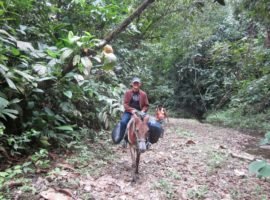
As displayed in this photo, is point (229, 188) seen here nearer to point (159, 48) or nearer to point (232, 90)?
point (232, 90)

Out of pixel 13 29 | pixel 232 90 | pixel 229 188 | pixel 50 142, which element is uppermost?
pixel 13 29

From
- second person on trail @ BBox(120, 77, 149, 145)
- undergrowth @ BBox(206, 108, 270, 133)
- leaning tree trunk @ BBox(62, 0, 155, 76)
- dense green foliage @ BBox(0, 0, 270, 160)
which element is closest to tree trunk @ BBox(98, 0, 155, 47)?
leaning tree trunk @ BBox(62, 0, 155, 76)

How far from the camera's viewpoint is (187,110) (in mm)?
18734

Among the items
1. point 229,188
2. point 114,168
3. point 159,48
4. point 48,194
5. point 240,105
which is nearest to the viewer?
point 48,194

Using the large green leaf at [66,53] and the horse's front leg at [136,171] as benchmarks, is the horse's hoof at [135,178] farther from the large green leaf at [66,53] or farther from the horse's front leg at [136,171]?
the large green leaf at [66,53]

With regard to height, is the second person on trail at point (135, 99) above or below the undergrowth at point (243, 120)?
above

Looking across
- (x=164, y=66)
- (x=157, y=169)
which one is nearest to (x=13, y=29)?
(x=157, y=169)

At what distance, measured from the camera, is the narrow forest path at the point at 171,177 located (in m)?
4.77

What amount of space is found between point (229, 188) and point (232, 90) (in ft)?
31.8

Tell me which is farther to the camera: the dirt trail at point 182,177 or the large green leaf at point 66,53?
the large green leaf at point 66,53

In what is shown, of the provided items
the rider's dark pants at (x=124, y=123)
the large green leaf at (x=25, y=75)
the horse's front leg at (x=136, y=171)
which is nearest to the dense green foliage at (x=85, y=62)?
the large green leaf at (x=25, y=75)

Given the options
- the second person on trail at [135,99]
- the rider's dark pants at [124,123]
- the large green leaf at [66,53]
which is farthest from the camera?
the second person on trail at [135,99]

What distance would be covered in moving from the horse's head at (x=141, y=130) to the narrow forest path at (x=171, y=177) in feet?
2.31

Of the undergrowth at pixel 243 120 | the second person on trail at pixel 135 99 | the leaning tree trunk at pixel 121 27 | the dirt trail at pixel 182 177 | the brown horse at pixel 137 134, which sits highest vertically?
the leaning tree trunk at pixel 121 27
